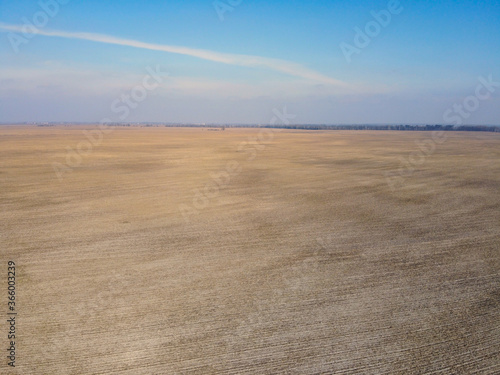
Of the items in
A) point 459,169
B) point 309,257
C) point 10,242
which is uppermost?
point 459,169

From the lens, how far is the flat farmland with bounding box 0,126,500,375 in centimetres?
823

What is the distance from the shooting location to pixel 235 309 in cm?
1013

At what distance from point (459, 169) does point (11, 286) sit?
39560 millimetres

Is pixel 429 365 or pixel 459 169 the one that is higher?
pixel 459 169

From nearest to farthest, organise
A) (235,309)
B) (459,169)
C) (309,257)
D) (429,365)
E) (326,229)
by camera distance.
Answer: (429,365) → (235,309) → (309,257) → (326,229) → (459,169)

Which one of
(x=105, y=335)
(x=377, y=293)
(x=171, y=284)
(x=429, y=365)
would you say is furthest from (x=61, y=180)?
(x=429, y=365)

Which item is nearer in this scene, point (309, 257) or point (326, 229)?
point (309, 257)

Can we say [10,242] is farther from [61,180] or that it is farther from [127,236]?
[61,180]

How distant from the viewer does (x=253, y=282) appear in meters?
11.8

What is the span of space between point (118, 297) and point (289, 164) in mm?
33376

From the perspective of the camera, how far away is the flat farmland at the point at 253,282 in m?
8.23

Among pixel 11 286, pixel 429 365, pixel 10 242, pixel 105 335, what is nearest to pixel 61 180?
pixel 10 242

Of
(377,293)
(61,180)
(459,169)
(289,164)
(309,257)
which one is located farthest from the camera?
(289,164)

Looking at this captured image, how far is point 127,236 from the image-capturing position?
16.2 m
